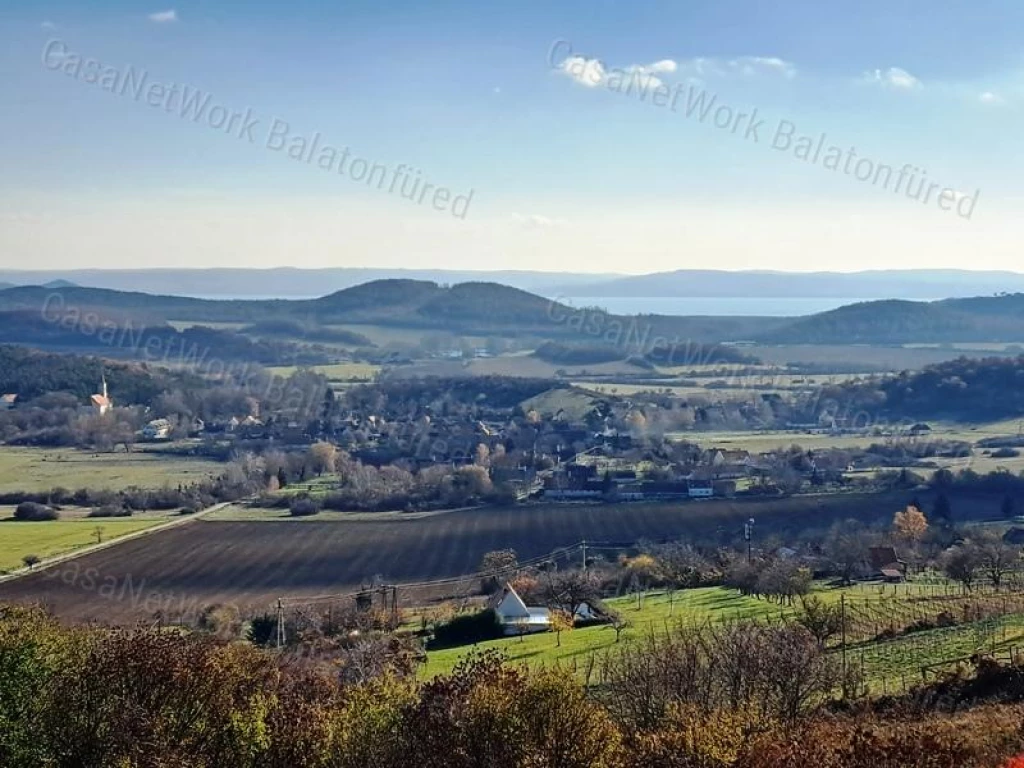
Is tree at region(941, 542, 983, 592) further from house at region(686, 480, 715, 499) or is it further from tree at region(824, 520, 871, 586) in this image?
house at region(686, 480, 715, 499)

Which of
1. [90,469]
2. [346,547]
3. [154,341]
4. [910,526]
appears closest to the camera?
[910,526]

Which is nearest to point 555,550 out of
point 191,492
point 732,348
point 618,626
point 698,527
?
point 698,527

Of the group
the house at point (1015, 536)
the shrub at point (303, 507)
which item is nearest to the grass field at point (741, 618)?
the house at point (1015, 536)

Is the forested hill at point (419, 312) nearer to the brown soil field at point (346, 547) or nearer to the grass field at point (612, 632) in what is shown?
the brown soil field at point (346, 547)

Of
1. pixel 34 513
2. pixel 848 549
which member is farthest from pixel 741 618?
pixel 34 513

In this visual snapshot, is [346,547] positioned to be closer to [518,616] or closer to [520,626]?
[518,616]

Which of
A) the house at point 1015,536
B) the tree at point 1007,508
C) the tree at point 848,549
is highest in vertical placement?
the tree at point 1007,508
